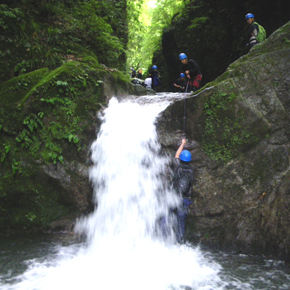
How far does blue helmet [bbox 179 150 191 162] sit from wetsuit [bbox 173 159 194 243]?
0.45 ft

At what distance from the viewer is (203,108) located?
604cm

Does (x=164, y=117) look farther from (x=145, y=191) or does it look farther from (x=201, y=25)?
(x=201, y=25)

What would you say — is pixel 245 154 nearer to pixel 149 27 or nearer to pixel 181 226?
pixel 181 226

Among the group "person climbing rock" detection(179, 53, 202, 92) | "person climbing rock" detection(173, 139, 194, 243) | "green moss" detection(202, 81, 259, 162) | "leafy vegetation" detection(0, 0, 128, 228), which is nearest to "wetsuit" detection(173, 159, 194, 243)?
"person climbing rock" detection(173, 139, 194, 243)

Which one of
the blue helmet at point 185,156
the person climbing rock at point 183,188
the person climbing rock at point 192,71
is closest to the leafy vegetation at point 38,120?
the person climbing rock at point 183,188

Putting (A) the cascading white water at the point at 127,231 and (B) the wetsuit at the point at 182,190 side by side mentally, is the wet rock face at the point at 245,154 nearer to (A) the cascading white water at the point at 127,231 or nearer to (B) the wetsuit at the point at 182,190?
(B) the wetsuit at the point at 182,190

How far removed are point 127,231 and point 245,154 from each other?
10.7ft

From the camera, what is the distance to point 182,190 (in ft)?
18.0

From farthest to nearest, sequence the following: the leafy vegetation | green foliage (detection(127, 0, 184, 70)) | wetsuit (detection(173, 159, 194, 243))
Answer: green foliage (detection(127, 0, 184, 70)) → the leafy vegetation → wetsuit (detection(173, 159, 194, 243))

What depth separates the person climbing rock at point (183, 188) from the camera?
5.50 m

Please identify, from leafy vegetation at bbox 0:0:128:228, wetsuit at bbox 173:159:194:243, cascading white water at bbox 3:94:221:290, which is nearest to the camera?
cascading white water at bbox 3:94:221:290

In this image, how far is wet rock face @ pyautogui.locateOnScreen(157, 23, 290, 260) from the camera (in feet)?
17.5

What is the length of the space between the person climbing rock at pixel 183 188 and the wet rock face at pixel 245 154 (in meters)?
0.32

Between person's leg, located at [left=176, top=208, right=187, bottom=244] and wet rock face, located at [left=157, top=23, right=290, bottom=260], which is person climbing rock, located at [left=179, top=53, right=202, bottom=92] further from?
person's leg, located at [left=176, top=208, right=187, bottom=244]
